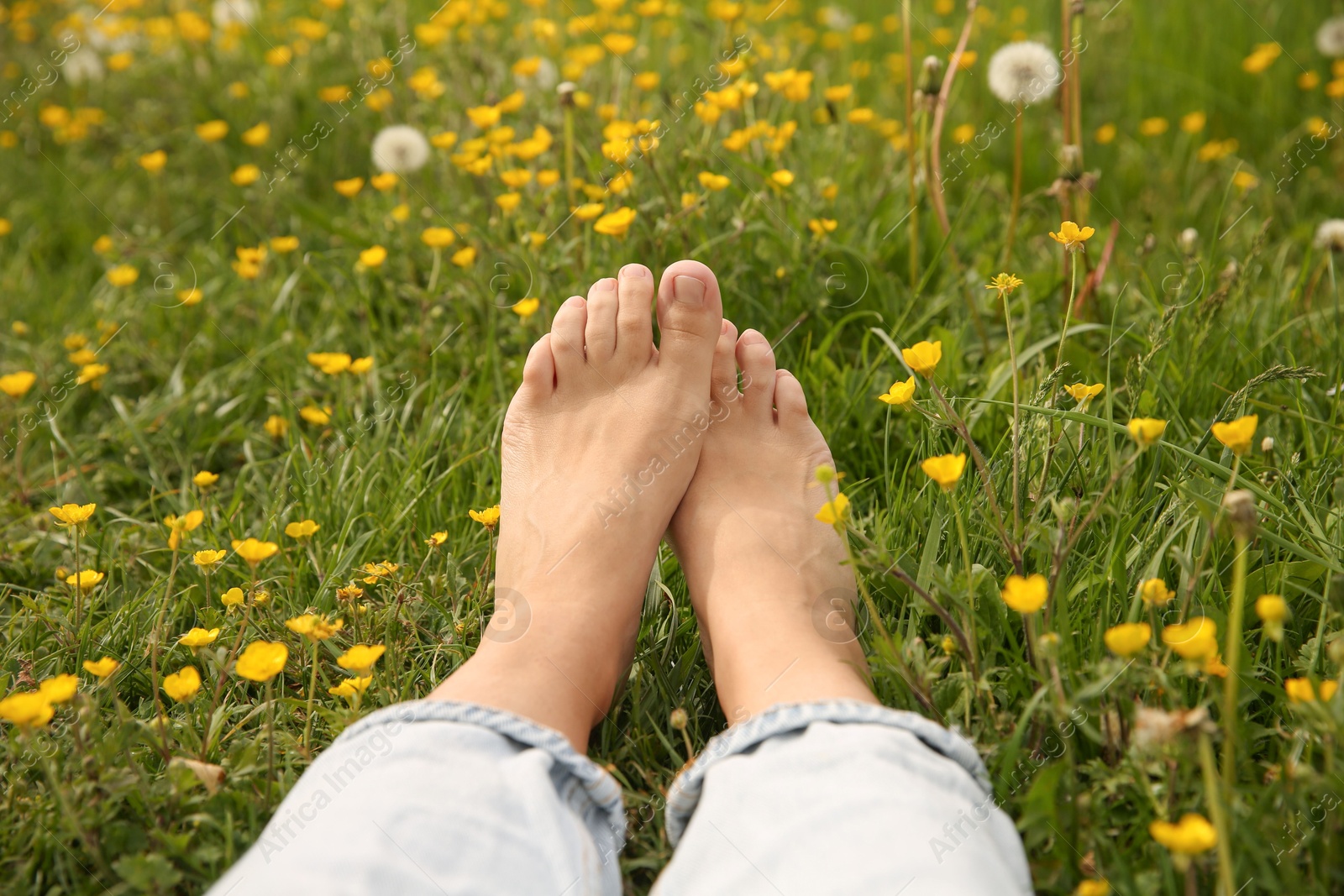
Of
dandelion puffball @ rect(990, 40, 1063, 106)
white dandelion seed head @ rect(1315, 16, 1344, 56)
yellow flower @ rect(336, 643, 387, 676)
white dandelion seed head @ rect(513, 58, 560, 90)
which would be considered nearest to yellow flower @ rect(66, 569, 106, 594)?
yellow flower @ rect(336, 643, 387, 676)

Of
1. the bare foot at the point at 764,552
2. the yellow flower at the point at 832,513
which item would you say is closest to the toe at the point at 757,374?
the bare foot at the point at 764,552

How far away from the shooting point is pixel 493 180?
2.37 meters

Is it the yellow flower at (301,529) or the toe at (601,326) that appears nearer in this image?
the yellow flower at (301,529)

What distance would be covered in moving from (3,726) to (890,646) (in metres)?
1.09

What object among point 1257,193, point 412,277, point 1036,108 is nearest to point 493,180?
point 412,277

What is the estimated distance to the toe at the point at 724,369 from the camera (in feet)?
5.32

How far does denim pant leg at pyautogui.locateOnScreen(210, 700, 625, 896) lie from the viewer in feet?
2.67

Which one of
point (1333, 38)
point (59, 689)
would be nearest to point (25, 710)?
point (59, 689)

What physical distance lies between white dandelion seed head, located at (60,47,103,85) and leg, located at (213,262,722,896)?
254 centimetres

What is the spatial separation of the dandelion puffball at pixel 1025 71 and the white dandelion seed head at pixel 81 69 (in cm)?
287

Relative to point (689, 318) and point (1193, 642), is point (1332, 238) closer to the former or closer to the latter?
point (689, 318)

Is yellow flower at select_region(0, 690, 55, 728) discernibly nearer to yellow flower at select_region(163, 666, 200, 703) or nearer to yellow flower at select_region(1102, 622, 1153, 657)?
yellow flower at select_region(163, 666, 200, 703)

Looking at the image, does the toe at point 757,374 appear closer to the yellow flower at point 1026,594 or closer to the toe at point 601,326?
the toe at point 601,326

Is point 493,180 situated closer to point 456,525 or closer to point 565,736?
point 456,525
